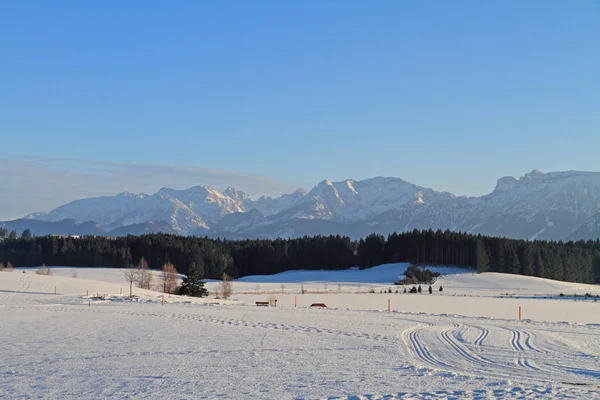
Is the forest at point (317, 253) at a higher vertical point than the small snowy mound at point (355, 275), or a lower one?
higher

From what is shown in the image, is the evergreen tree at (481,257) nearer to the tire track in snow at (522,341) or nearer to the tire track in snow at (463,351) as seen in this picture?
the tire track in snow at (522,341)

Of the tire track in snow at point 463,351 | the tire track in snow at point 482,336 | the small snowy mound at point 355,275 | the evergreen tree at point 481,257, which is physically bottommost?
the small snowy mound at point 355,275

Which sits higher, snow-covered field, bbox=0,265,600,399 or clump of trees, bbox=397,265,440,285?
snow-covered field, bbox=0,265,600,399

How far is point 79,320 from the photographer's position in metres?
30.8

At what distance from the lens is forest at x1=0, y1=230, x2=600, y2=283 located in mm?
116500

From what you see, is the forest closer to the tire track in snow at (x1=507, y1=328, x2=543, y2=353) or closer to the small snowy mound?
the small snowy mound

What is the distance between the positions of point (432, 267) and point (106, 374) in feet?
339

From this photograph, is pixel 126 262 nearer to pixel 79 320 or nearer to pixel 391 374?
pixel 79 320

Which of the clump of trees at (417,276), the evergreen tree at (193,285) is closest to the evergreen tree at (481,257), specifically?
the clump of trees at (417,276)

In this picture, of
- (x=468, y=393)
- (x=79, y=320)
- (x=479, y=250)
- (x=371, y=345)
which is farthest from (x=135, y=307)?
(x=479, y=250)

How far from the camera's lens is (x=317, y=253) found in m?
135

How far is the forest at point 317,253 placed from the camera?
11650 cm

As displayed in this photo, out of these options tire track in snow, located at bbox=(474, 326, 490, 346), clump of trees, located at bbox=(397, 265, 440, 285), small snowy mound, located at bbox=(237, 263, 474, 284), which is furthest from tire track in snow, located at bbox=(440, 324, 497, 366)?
small snowy mound, located at bbox=(237, 263, 474, 284)

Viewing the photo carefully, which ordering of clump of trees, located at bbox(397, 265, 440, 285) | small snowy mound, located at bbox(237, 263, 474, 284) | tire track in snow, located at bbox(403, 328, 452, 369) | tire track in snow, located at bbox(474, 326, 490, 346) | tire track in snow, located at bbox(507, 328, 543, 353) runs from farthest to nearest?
small snowy mound, located at bbox(237, 263, 474, 284)
clump of trees, located at bbox(397, 265, 440, 285)
tire track in snow, located at bbox(474, 326, 490, 346)
tire track in snow, located at bbox(507, 328, 543, 353)
tire track in snow, located at bbox(403, 328, 452, 369)
